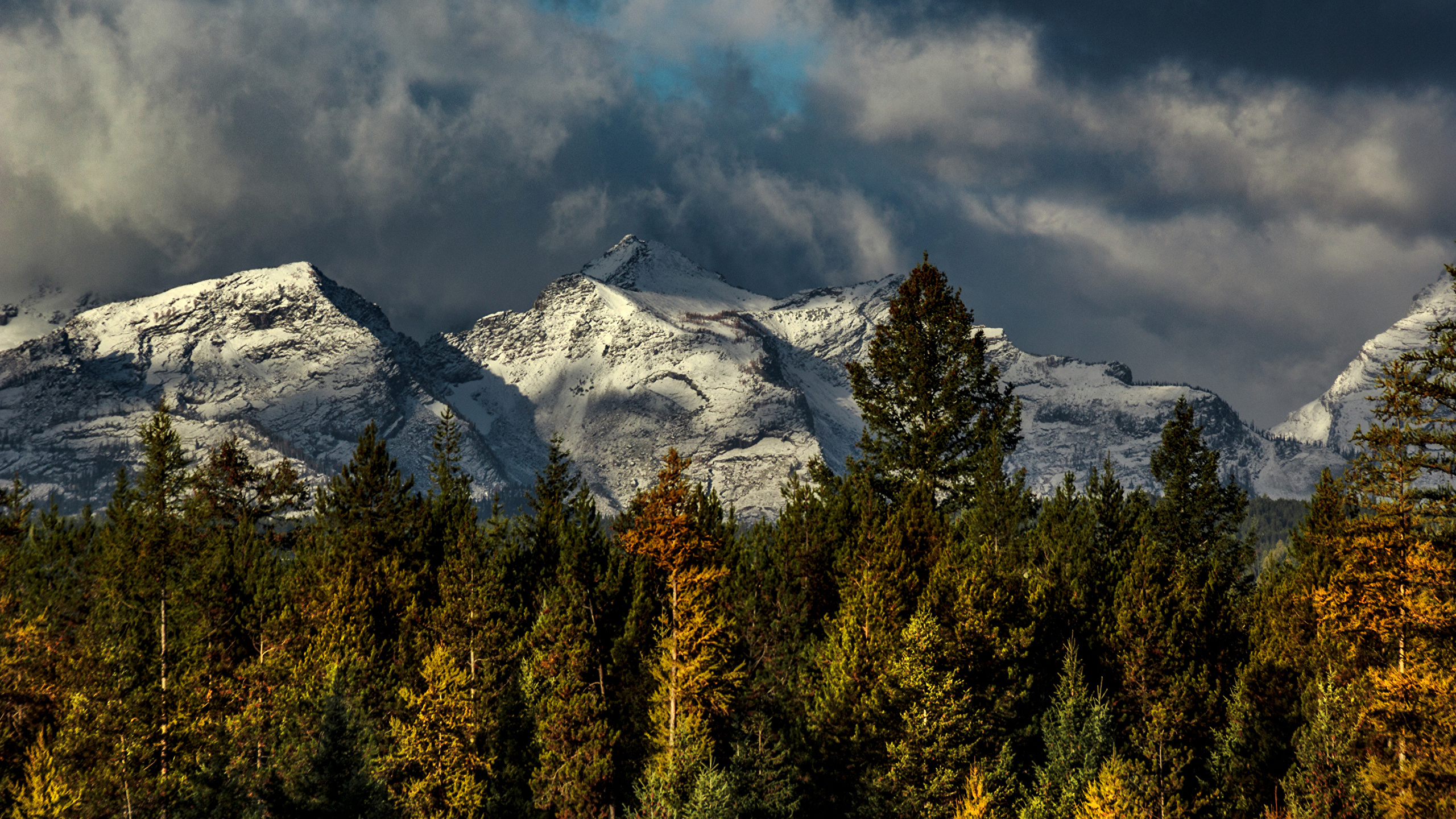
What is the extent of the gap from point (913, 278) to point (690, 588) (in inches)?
883

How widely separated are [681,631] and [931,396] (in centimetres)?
1935

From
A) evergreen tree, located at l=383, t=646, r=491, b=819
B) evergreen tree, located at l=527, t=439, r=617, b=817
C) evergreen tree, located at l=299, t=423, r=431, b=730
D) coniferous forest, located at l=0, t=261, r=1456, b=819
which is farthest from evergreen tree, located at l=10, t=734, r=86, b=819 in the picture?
evergreen tree, located at l=527, t=439, r=617, b=817

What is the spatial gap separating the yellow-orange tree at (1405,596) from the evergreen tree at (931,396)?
17887 mm

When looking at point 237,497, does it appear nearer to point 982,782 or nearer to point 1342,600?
point 982,782

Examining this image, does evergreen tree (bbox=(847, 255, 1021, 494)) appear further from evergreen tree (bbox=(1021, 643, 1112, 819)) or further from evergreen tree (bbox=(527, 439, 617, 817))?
evergreen tree (bbox=(527, 439, 617, 817))

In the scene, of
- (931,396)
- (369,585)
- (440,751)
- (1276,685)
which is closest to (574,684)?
(440,751)

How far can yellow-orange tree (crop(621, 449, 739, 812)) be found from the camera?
4550 cm

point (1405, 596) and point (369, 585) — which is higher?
point (369, 585)

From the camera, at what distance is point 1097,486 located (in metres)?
85.2

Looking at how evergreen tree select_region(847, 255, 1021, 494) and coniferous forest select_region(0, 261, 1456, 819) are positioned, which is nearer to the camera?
coniferous forest select_region(0, 261, 1456, 819)

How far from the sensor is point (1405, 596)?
39.4 meters

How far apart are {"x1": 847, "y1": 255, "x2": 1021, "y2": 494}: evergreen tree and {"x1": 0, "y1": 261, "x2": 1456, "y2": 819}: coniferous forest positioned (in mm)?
212

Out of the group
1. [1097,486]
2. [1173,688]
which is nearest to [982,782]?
[1173,688]

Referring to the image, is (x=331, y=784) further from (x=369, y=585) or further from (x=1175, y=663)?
(x=1175, y=663)
